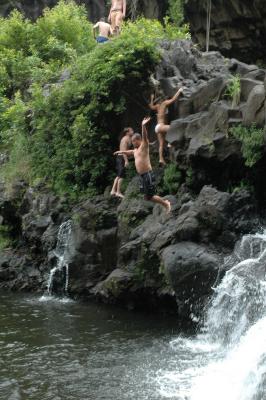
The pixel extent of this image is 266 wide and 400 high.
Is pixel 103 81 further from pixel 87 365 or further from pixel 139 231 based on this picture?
pixel 87 365

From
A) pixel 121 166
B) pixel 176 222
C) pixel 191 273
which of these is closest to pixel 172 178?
pixel 121 166

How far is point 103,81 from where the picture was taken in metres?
14.5

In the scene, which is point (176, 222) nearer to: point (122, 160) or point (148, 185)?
point (148, 185)

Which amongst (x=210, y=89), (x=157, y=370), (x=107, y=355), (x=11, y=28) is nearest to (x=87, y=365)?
(x=107, y=355)

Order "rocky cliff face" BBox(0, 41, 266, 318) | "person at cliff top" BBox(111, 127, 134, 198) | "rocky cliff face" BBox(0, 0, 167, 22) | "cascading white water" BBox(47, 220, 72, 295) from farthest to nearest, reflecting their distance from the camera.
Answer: "rocky cliff face" BBox(0, 0, 167, 22) → "person at cliff top" BBox(111, 127, 134, 198) → "cascading white water" BBox(47, 220, 72, 295) → "rocky cliff face" BBox(0, 41, 266, 318)

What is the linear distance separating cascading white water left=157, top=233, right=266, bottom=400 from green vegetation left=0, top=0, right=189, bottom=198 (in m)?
5.77

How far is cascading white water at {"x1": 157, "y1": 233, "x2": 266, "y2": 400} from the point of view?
7.31 metres

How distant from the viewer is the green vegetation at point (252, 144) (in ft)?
37.2

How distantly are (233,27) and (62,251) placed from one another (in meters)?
16.1

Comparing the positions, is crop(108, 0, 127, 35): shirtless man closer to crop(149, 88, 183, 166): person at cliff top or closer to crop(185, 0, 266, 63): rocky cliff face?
crop(149, 88, 183, 166): person at cliff top

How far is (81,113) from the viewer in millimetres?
15211

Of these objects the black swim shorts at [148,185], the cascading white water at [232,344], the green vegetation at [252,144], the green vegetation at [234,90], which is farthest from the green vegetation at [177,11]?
the cascading white water at [232,344]

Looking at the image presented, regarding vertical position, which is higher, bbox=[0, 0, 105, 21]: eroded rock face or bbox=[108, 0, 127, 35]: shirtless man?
bbox=[0, 0, 105, 21]: eroded rock face

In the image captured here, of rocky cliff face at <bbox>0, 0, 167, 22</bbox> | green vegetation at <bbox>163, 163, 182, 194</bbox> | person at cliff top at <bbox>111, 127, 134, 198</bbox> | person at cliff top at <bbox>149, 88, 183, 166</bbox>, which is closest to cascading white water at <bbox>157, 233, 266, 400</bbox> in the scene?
green vegetation at <bbox>163, 163, 182, 194</bbox>
